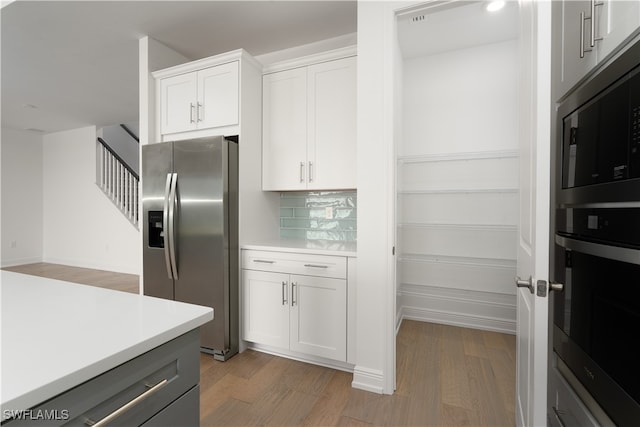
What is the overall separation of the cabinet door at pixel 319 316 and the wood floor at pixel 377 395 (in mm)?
171

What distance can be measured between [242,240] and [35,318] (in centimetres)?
167

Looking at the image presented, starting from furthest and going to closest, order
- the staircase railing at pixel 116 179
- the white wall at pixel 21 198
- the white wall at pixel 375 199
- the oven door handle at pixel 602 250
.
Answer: the white wall at pixel 21 198 → the staircase railing at pixel 116 179 → the white wall at pixel 375 199 → the oven door handle at pixel 602 250

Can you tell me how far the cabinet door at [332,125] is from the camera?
2445 mm

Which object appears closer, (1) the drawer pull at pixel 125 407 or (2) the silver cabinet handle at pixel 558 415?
(1) the drawer pull at pixel 125 407

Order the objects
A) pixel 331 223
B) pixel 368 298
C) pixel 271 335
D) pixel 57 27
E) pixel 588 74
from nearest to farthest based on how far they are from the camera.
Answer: pixel 588 74 < pixel 368 298 < pixel 271 335 < pixel 57 27 < pixel 331 223

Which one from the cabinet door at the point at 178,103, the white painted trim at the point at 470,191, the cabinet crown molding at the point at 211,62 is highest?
the cabinet crown molding at the point at 211,62

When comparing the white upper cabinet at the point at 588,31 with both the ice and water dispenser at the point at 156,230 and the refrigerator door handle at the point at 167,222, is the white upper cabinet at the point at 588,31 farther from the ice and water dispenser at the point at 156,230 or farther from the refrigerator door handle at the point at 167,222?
the ice and water dispenser at the point at 156,230

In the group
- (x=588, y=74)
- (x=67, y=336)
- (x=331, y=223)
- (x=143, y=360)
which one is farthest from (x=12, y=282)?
(x=588, y=74)

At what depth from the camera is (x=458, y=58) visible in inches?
117

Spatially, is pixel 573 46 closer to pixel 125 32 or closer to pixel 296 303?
pixel 296 303

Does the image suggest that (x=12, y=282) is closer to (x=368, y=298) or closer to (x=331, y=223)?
(x=368, y=298)

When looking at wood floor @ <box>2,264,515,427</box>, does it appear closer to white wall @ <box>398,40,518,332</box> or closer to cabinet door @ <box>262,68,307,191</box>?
white wall @ <box>398,40,518,332</box>

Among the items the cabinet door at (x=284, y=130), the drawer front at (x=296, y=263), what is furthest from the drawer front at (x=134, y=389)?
the cabinet door at (x=284, y=130)

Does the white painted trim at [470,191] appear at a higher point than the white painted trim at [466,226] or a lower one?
higher
